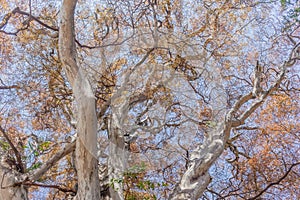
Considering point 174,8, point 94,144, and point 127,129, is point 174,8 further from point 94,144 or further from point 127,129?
point 94,144

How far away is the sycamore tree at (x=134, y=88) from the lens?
3.22 metres

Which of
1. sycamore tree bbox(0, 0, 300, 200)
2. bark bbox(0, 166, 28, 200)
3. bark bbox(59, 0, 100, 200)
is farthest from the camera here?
sycamore tree bbox(0, 0, 300, 200)

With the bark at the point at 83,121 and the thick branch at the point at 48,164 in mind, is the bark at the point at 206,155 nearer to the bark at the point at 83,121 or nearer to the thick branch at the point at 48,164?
the bark at the point at 83,121

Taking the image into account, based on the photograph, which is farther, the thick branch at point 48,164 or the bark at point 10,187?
the thick branch at point 48,164

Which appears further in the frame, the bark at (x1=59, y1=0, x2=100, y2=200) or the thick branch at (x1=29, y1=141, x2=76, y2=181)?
the thick branch at (x1=29, y1=141, x2=76, y2=181)

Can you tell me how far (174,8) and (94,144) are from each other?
2.71 m

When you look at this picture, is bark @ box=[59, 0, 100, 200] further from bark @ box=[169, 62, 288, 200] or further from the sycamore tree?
bark @ box=[169, 62, 288, 200]

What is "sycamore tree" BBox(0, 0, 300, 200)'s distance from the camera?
10.6 feet

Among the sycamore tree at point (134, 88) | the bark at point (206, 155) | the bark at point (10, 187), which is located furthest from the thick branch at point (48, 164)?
the bark at point (206, 155)

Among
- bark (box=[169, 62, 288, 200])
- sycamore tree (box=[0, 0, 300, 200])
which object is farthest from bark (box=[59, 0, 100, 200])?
bark (box=[169, 62, 288, 200])

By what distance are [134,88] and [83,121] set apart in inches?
43.1

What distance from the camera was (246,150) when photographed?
19.8 feet

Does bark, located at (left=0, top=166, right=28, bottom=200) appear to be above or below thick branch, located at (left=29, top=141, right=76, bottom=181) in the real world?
below

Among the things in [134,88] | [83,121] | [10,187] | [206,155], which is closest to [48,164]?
[10,187]
